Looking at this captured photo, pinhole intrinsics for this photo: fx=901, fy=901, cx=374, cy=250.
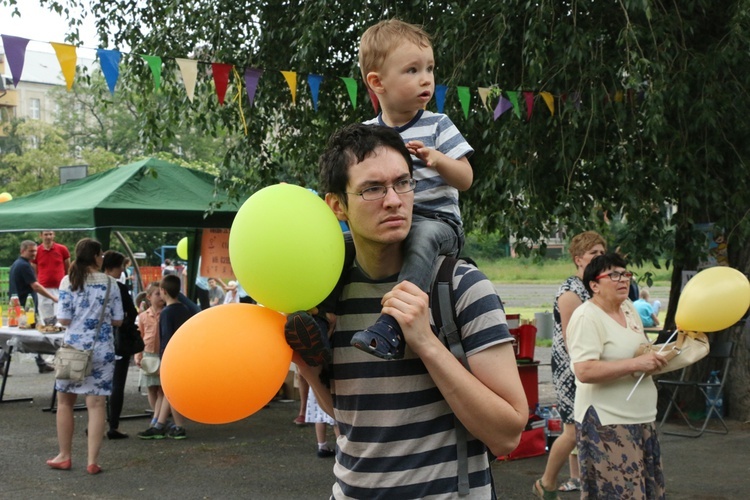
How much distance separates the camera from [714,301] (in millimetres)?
5336

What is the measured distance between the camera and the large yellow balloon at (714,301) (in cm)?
534

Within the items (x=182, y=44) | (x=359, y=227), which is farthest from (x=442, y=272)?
(x=182, y=44)

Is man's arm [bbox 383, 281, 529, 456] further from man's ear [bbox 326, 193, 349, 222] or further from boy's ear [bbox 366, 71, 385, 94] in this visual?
boy's ear [bbox 366, 71, 385, 94]

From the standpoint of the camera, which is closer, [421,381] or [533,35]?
[421,381]

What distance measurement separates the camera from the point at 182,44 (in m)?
10.6

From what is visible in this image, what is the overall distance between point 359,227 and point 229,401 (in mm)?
527

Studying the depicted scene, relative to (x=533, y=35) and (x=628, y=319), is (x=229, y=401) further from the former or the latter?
(x=533, y=35)

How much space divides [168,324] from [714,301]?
5.74 metres

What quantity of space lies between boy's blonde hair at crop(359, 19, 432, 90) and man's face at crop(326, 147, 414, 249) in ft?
2.78

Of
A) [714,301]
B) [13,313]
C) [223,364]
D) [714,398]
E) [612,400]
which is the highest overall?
[223,364]

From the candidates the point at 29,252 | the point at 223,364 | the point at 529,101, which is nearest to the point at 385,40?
the point at 223,364

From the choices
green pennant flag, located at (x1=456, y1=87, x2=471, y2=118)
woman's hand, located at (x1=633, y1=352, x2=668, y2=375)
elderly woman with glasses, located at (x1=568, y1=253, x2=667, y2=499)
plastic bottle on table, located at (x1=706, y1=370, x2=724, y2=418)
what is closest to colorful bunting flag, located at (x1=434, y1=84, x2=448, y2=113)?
green pennant flag, located at (x1=456, y1=87, x2=471, y2=118)

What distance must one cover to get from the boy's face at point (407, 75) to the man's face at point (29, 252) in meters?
12.9

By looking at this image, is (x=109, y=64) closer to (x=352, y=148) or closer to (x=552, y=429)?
(x=552, y=429)
